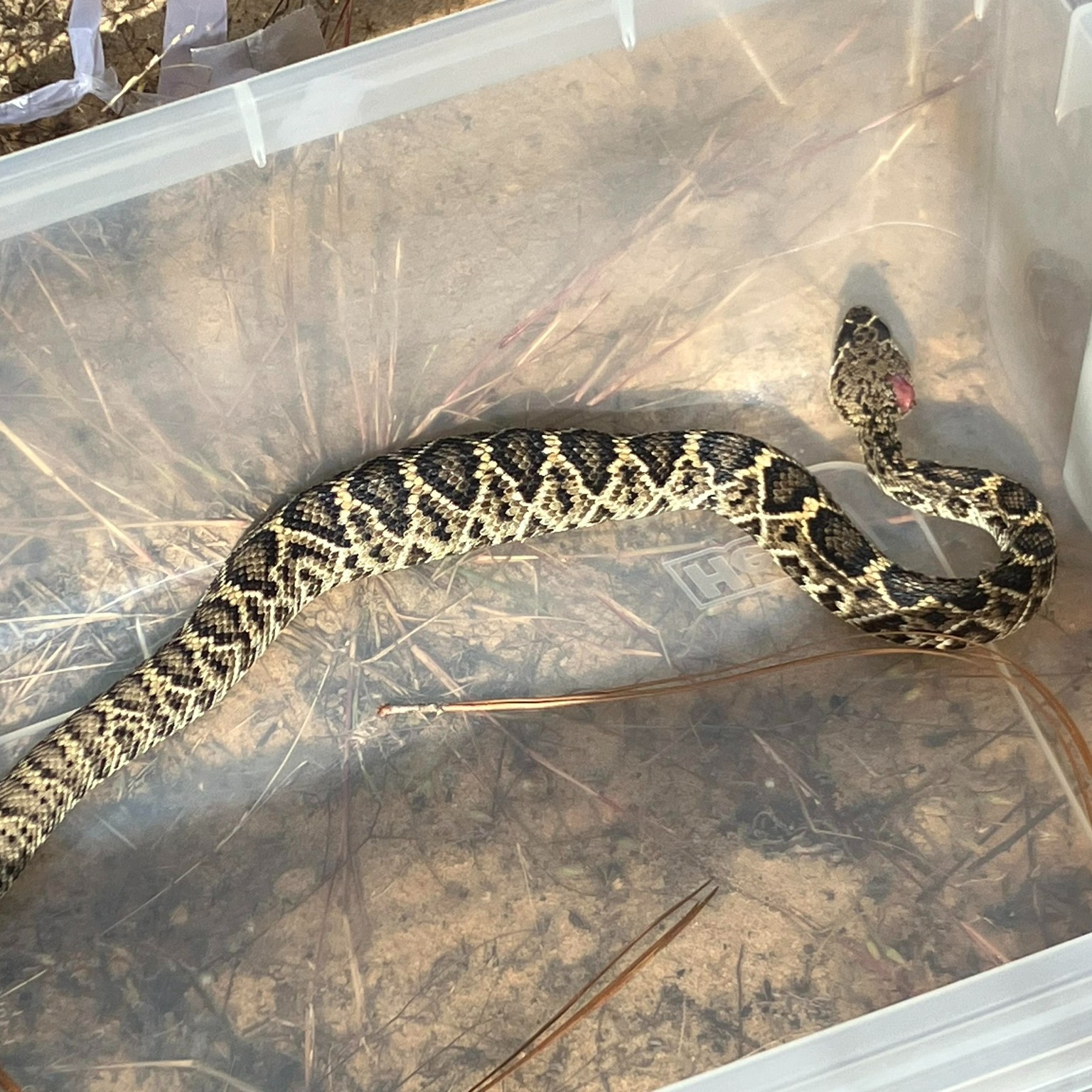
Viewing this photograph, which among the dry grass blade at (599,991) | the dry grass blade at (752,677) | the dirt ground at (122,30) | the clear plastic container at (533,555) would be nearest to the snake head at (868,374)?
the clear plastic container at (533,555)

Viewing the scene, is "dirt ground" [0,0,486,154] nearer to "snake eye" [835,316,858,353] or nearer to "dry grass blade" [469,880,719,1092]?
"snake eye" [835,316,858,353]

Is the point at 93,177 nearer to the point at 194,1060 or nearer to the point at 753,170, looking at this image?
the point at 753,170

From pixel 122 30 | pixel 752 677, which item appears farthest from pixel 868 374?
pixel 122 30

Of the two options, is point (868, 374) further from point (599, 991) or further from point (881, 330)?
point (599, 991)

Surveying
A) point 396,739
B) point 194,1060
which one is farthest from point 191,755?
point 194,1060

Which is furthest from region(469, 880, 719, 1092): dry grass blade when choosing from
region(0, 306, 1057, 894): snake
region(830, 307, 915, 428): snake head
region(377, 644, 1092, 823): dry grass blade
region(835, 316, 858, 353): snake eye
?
region(835, 316, 858, 353): snake eye
